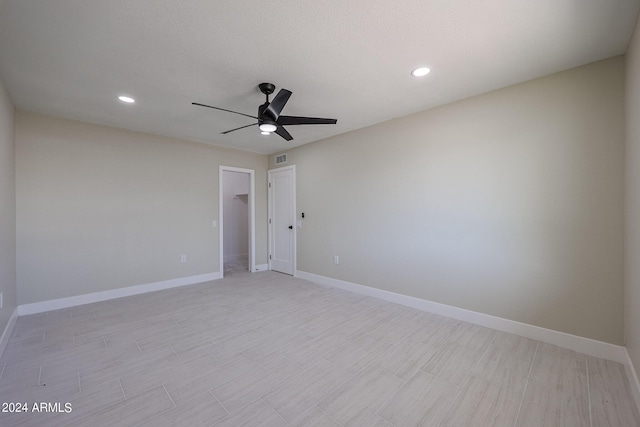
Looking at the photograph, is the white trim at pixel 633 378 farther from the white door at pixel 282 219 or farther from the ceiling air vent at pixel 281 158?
the ceiling air vent at pixel 281 158

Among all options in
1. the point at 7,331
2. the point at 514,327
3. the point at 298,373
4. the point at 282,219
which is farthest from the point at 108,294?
the point at 514,327

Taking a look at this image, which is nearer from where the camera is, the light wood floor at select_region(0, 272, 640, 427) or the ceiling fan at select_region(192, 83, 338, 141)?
the light wood floor at select_region(0, 272, 640, 427)

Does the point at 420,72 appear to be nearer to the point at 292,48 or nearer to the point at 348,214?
the point at 292,48

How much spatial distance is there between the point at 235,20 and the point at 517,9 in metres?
1.89

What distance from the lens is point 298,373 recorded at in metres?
2.08

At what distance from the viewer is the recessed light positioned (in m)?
2.40

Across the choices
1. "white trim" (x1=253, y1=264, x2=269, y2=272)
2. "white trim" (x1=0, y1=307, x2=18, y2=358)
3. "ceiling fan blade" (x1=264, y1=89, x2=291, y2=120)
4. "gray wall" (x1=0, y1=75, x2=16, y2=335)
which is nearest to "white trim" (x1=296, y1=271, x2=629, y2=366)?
"white trim" (x1=253, y1=264, x2=269, y2=272)

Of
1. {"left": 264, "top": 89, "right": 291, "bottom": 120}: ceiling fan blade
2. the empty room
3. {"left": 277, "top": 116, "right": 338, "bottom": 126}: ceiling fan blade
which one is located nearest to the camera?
the empty room

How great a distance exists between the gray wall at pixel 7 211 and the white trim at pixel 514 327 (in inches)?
163

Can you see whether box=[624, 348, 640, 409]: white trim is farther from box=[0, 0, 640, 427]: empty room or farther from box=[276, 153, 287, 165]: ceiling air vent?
box=[276, 153, 287, 165]: ceiling air vent

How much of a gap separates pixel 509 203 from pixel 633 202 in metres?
0.88

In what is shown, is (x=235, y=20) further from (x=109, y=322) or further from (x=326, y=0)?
(x=109, y=322)

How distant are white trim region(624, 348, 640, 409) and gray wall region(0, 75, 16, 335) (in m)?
5.24

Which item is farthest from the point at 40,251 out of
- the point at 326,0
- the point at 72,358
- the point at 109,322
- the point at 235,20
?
the point at 326,0
